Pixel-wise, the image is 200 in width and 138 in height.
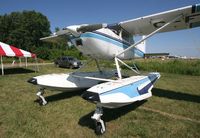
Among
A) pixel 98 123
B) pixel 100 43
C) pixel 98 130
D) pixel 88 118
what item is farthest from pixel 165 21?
pixel 98 130

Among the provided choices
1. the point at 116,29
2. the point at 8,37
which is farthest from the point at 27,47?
the point at 116,29

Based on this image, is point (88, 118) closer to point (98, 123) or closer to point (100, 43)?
point (98, 123)

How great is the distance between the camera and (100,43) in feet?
18.1

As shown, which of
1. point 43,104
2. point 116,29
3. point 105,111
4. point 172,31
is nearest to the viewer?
point 105,111

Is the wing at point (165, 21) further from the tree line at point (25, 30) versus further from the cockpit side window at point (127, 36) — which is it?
the tree line at point (25, 30)

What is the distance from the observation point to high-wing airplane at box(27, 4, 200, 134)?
391 centimetres

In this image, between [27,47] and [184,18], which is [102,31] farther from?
[27,47]

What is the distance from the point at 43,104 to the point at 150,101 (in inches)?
141

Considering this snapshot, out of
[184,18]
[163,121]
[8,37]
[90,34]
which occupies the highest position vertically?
[8,37]

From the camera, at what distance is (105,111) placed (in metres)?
4.88

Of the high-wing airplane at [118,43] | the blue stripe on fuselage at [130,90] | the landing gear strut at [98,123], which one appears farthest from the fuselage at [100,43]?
the landing gear strut at [98,123]

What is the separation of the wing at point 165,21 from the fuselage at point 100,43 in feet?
2.37

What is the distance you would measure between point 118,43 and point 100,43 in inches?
41.2

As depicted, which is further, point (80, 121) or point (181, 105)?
point (181, 105)
